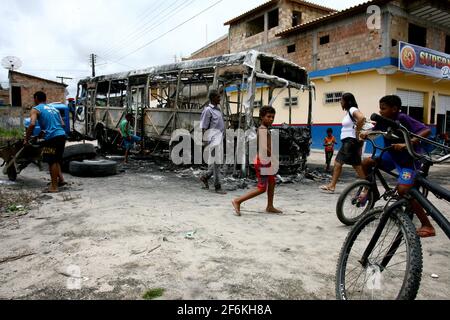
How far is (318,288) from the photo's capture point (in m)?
2.44

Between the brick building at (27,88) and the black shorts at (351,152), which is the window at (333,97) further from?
the brick building at (27,88)

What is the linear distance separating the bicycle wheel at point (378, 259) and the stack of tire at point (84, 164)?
21.0 ft

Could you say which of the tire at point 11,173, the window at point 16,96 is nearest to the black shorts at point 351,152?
the tire at point 11,173

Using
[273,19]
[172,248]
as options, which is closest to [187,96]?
[172,248]

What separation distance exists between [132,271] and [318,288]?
1477 millimetres

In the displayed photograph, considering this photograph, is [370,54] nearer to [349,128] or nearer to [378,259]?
[349,128]

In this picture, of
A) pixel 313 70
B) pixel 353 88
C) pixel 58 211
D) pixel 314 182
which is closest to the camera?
pixel 58 211

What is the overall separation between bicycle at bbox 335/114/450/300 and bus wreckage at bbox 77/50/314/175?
191 inches

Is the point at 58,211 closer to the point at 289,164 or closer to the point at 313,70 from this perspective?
the point at 289,164

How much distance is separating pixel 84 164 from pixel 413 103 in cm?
1526

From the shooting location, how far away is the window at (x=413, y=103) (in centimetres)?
1524
